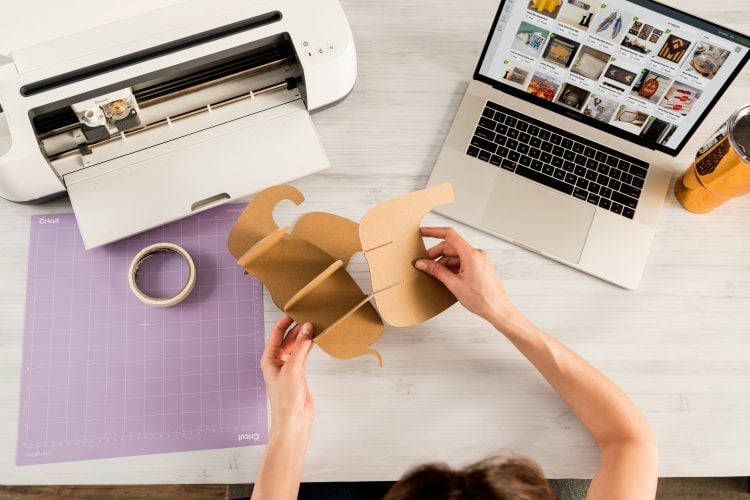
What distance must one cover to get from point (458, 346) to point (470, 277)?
5.5 inches

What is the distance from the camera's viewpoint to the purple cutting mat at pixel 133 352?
917mm

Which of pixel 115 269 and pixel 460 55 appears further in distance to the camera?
pixel 460 55

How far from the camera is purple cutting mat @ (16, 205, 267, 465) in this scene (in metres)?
0.92

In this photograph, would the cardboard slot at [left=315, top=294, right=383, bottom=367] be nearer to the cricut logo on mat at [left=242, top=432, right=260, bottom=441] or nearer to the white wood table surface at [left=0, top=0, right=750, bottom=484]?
the white wood table surface at [left=0, top=0, right=750, bottom=484]

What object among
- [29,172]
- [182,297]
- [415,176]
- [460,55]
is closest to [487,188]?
[415,176]

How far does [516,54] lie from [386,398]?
1.93ft

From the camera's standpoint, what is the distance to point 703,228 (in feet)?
3.47

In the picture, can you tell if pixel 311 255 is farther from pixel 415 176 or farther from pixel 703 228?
pixel 703 228

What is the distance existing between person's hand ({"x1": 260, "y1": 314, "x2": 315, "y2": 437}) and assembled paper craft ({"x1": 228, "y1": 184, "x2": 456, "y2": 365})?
0.02 meters

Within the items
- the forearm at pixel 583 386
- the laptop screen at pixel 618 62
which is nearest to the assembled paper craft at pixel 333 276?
the forearm at pixel 583 386

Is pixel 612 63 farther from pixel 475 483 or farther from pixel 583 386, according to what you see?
pixel 475 483

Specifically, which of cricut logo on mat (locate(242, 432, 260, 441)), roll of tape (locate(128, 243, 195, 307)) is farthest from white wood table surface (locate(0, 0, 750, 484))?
roll of tape (locate(128, 243, 195, 307))

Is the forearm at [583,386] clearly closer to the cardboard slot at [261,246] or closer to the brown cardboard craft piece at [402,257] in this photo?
the brown cardboard craft piece at [402,257]

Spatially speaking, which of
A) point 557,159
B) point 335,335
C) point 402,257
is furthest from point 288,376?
point 557,159
